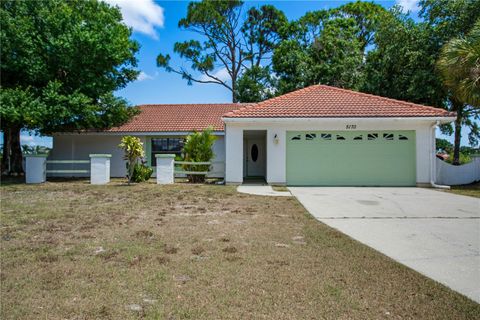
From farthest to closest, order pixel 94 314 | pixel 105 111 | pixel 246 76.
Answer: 1. pixel 246 76
2. pixel 105 111
3. pixel 94 314

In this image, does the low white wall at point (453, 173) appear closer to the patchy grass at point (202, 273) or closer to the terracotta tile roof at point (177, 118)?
the patchy grass at point (202, 273)

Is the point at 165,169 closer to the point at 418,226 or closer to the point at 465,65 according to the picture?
the point at 418,226

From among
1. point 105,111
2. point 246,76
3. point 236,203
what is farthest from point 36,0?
point 246,76

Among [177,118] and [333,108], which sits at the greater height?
[177,118]

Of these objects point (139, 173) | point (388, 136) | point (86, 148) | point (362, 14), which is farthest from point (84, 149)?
point (362, 14)

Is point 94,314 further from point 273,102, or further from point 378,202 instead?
point 273,102

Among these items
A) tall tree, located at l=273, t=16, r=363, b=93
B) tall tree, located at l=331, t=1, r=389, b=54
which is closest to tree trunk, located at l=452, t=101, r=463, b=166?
tall tree, located at l=273, t=16, r=363, b=93

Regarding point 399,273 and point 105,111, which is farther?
point 105,111

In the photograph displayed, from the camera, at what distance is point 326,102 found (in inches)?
576

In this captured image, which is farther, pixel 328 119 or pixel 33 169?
pixel 33 169

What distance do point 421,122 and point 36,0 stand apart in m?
18.6

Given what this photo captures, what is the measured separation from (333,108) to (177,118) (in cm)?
1030

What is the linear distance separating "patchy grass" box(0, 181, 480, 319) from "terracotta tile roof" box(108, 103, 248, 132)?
12468 millimetres

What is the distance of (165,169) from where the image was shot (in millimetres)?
14570
